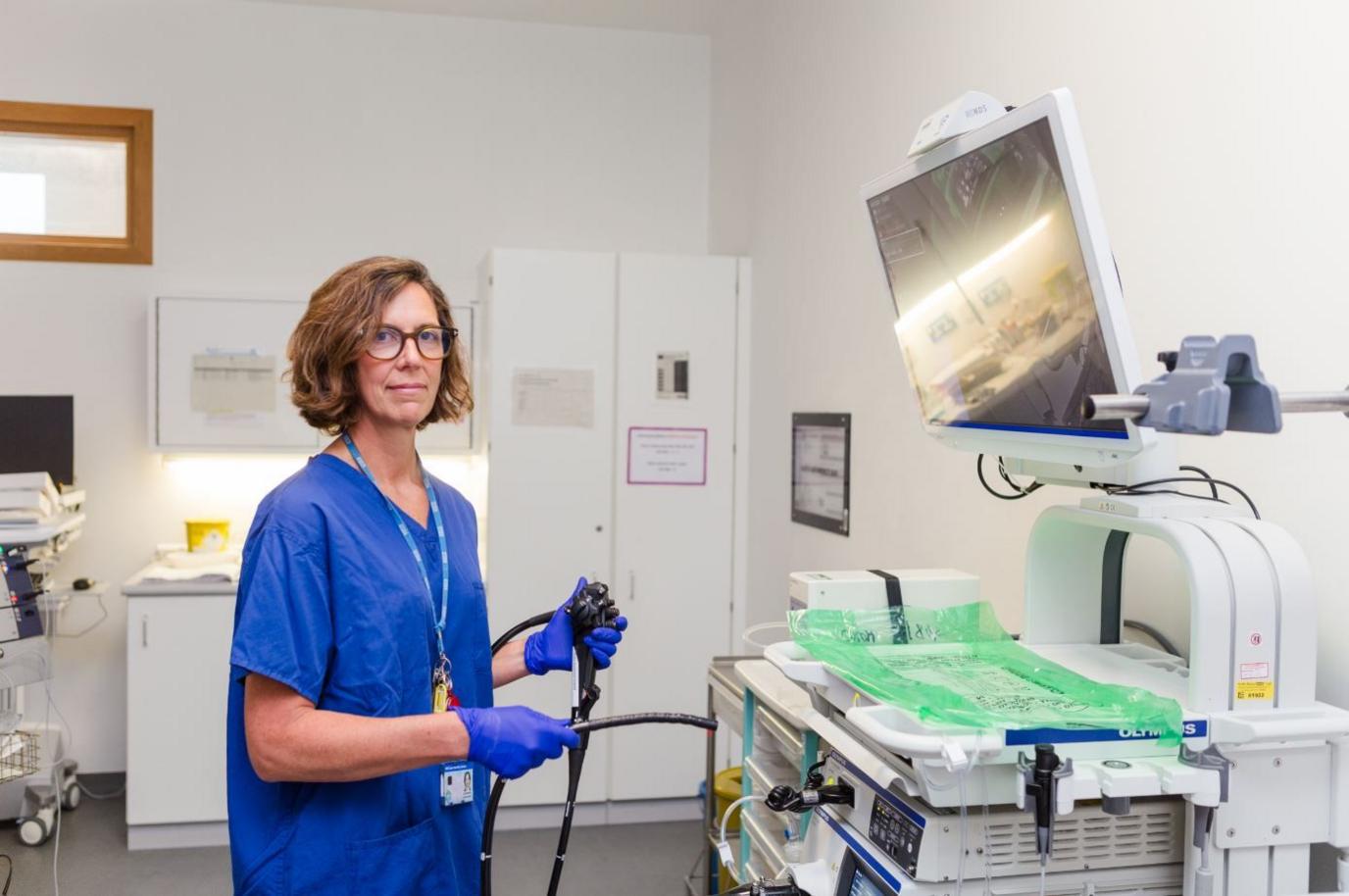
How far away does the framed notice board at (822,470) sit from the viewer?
10.5 feet

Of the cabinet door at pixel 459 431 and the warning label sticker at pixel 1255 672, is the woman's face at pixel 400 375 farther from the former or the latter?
the cabinet door at pixel 459 431

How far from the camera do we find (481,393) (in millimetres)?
4105

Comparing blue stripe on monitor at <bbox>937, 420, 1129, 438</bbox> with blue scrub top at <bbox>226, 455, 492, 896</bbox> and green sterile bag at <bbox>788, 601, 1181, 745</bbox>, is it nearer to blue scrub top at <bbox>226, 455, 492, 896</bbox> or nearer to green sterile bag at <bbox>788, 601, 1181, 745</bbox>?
green sterile bag at <bbox>788, 601, 1181, 745</bbox>

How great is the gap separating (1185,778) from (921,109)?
191cm

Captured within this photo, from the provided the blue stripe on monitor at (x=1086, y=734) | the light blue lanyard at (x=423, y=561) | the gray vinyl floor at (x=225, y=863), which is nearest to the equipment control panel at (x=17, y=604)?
the gray vinyl floor at (x=225, y=863)

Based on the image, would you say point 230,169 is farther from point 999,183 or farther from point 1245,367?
point 1245,367

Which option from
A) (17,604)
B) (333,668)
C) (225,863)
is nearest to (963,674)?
(333,668)

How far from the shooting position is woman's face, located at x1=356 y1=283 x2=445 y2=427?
158 centimetres

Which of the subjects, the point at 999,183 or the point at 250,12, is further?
the point at 250,12

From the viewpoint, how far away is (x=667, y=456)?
4055mm

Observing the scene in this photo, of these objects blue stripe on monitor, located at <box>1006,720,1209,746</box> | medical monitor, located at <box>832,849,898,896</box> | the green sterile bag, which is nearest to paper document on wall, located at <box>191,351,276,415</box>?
the green sterile bag

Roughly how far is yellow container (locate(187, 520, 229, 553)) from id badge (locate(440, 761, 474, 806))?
2.89 meters

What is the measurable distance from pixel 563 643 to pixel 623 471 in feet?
7.37

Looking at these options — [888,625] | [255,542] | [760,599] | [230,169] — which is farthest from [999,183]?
[230,169]
